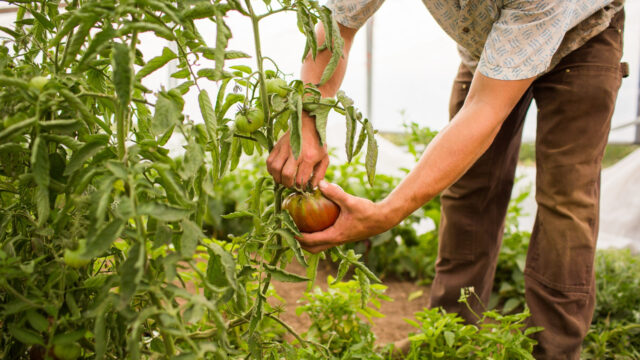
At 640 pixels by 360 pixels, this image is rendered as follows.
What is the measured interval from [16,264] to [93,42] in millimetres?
323

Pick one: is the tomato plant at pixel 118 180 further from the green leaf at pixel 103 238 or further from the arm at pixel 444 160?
the arm at pixel 444 160

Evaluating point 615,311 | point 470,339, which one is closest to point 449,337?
point 470,339

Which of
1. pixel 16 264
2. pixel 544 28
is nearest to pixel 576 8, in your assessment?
pixel 544 28

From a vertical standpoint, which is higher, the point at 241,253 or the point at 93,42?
the point at 93,42

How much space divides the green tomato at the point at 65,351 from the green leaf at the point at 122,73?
1.28ft

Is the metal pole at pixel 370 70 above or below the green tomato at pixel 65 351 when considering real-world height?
above

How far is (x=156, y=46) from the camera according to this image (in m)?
3.12

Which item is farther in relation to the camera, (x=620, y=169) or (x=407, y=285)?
(x=620, y=169)

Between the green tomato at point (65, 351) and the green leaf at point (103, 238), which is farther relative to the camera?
the green tomato at point (65, 351)

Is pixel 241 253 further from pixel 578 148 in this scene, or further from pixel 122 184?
pixel 578 148


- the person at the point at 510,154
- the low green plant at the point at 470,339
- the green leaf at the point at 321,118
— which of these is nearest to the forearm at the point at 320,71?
the person at the point at 510,154

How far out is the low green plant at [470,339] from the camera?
1.23 m

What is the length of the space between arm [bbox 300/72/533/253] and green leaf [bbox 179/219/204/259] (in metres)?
0.46

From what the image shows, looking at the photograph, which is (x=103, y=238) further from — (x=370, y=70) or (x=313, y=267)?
(x=370, y=70)
